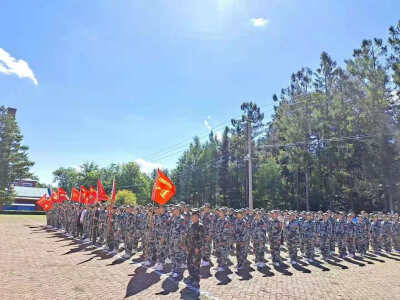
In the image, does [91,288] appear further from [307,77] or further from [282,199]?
[307,77]

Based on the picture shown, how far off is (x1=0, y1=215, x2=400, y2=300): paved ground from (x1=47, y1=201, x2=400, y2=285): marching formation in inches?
29.6

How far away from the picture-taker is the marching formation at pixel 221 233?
8961 mm

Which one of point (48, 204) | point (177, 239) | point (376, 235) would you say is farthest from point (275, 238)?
point (48, 204)

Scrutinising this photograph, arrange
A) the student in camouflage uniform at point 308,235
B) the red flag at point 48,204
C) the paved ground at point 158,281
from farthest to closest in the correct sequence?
the red flag at point 48,204 < the student in camouflage uniform at point 308,235 < the paved ground at point 158,281

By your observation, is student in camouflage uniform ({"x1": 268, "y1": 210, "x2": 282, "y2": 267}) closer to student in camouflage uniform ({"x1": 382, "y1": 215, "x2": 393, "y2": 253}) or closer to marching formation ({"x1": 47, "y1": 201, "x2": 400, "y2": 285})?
marching formation ({"x1": 47, "y1": 201, "x2": 400, "y2": 285})

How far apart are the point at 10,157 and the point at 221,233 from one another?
38.7 m

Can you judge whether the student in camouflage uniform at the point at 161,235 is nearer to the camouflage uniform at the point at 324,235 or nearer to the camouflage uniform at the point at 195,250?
the camouflage uniform at the point at 195,250

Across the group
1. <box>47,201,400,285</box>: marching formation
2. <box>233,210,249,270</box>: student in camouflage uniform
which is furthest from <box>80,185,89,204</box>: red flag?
<box>233,210,249,270</box>: student in camouflage uniform

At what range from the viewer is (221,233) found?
34.3 ft

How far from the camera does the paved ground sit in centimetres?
693

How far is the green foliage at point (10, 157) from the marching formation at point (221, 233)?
27.4 metres

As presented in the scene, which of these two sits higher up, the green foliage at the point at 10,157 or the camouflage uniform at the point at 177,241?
the green foliage at the point at 10,157

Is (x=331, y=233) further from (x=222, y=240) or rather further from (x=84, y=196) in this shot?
(x=84, y=196)

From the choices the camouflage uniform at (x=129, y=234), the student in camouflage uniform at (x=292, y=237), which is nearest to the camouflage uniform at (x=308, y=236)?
the student in camouflage uniform at (x=292, y=237)
